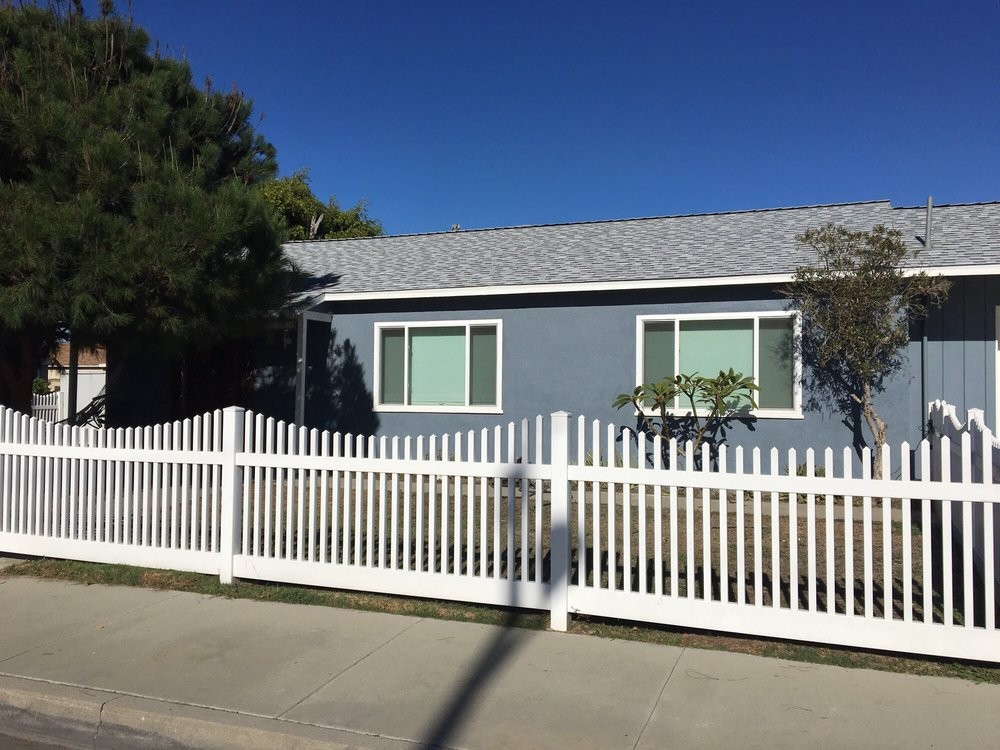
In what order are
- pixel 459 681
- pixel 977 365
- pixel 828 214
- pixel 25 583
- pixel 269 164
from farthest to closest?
pixel 828 214
pixel 269 164
pixel 977 365
pixel 25 583
pixel 459 681

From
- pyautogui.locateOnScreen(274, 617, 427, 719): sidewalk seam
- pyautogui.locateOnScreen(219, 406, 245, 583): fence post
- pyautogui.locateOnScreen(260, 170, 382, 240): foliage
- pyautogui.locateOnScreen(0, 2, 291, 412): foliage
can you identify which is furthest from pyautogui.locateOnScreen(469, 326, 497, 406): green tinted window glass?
pyautogui.locateOnScreen(260, 170, 382, 240): foliage

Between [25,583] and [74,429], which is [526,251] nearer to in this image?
A: [74,429]

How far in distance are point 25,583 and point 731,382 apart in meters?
7.96

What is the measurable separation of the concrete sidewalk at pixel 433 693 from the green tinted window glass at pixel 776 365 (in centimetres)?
623

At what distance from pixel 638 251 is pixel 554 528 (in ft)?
25.7

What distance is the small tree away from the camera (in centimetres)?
940

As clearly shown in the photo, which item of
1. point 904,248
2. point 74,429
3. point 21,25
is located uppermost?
point 21,25

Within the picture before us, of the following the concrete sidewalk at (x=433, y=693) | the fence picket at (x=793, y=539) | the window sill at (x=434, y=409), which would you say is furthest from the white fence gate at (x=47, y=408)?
the fence picket at (x=793, y=539)

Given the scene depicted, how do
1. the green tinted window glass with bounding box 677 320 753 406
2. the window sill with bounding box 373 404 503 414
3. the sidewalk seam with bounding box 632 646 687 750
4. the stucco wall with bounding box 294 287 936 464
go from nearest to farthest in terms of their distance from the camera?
the sidewalk seam with bounding box 632 646 687 750
the stucco wall with bounding box 294 287 936 464
the green tinted window glass with bounding box 677 320 753 406
the window sill with bounding box 373 404 503 414

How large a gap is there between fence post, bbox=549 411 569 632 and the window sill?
6.44m

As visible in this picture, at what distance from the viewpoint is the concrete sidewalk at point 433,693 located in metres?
3.79

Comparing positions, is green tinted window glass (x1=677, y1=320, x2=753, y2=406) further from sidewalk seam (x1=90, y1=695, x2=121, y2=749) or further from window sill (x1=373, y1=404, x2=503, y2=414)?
sidewalk seam (x1=90, y1=695, x2=121, y2=749)

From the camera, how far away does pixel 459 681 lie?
441 cm

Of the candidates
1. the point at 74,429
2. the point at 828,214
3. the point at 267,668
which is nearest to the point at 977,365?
the point at 828,214
